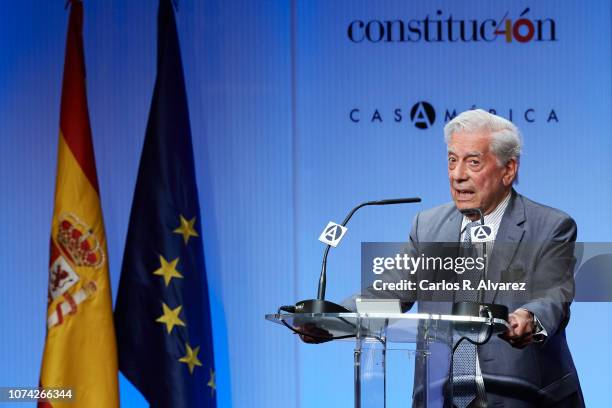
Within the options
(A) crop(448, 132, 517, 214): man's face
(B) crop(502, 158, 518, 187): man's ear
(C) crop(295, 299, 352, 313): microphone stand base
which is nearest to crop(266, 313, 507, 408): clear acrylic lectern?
(C) crop(295, 299, 352, 313): microphone stand base

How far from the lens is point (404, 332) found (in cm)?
316

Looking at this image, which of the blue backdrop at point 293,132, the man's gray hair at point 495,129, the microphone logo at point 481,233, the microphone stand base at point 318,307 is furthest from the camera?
the blue backdrop at point 293,132

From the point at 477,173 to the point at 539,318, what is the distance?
80cm

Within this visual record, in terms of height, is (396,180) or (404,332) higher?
(396,180)

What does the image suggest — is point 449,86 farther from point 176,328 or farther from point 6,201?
point 6,201

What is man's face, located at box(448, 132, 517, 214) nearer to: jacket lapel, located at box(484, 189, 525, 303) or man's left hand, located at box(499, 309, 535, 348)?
jacket lapel, located at box(484, 189, 525, 303)

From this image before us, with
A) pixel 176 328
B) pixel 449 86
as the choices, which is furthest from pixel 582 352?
pixel 176 328

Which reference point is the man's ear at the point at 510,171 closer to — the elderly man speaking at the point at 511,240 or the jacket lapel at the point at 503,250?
the elderly man speaking at the point at 511,240

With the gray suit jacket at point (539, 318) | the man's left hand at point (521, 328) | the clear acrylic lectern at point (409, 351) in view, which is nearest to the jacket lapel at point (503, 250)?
the gray suit jacket at point (539, 318)

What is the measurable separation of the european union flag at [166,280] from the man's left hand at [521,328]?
1889 mm

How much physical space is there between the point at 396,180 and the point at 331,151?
397 millimetres

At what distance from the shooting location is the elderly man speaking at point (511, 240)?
4562mm

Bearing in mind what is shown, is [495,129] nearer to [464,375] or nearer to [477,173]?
[477,173]

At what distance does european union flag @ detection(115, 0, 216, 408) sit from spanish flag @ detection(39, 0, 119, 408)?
0.36 feet
